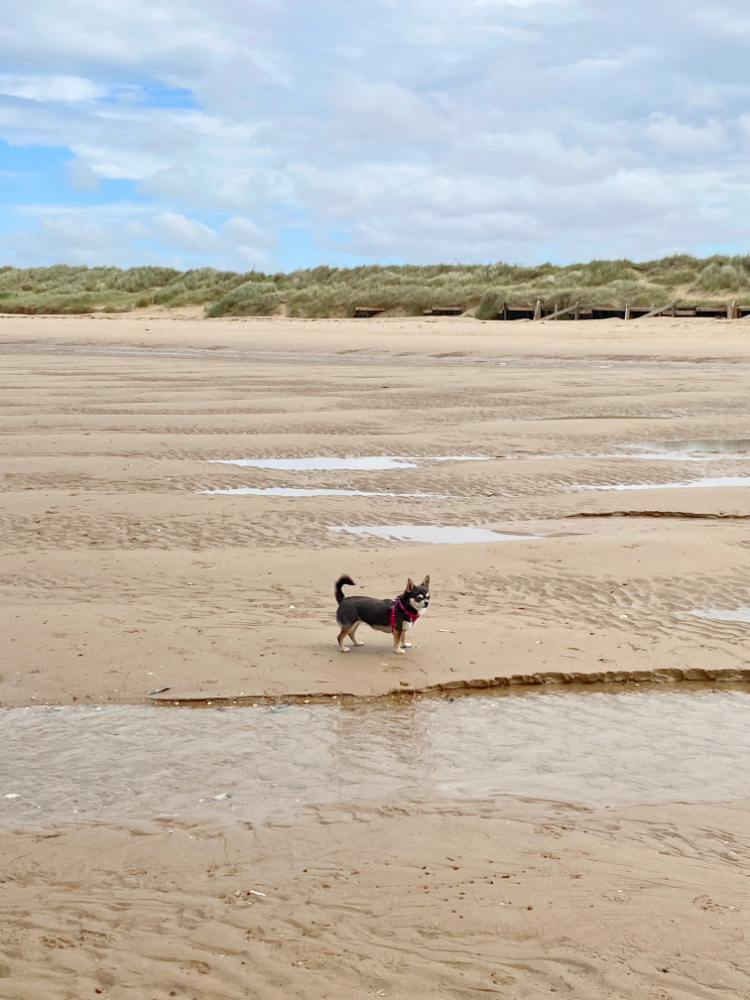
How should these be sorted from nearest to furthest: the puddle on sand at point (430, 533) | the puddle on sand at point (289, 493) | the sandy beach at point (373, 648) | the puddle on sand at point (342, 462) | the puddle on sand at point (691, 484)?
1. the sandy beach at point (373, 648)
2. the puddle on sand at point (430, 533)
3. the puddle on sand at point (289, 493)
4. the puddle on sand at point (691, 484)
5. the puddle on sand at point (342, 462)

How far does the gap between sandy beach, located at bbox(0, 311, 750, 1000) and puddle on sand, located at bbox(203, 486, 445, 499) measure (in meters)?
0.07

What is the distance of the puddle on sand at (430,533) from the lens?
9781 millimetres

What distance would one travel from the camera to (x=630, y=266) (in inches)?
1989

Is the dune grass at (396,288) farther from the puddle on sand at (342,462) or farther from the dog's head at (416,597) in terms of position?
the dog's head at (416,597)

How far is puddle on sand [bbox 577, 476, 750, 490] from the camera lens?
1213 centimetres

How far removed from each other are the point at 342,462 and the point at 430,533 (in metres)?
4.04

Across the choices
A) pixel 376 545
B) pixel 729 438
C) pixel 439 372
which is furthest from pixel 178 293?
pixel 376 545

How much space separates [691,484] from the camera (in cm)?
1252

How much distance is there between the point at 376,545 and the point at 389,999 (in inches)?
250

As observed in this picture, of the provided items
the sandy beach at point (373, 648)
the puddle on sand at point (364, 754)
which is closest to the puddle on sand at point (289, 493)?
the sandy beach at point (373, 648)

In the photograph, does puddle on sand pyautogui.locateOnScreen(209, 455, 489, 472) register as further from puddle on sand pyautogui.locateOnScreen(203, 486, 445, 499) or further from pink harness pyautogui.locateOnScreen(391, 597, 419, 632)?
pink harness pyautogui.locateOnScreen(391, 597, 419, 632)

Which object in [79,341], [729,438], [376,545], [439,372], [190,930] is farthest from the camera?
[79,341]

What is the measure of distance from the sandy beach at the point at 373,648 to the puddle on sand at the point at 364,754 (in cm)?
15

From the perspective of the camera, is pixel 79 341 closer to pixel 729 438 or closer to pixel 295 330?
pixel 295 330
